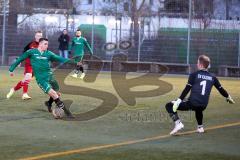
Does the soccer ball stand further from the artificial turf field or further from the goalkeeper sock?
the artificial turf field

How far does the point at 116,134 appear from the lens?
458 inches

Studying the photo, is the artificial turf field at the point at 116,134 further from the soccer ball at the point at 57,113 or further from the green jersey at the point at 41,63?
the green jersey at the point at 41,63

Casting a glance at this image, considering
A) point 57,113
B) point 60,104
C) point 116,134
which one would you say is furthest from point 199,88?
point 57,113

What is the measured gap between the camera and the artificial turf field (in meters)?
9.63

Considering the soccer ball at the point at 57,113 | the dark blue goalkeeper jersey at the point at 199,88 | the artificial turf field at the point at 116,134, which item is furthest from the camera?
the soccer ball at the point at 57,113

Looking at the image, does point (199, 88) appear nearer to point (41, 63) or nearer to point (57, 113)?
point (57, 113)

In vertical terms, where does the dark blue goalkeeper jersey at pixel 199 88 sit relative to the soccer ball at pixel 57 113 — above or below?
above

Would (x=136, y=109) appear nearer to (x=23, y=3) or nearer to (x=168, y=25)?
A: (x=168, y=25)

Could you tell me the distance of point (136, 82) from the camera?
2397 centimetres

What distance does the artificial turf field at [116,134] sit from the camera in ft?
31.6

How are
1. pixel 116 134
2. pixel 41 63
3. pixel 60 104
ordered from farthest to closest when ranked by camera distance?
pixel 41 63 → pixel 60 104 → pixel 116 134

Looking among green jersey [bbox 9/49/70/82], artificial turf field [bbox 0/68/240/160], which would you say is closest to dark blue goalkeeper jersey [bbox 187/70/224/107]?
artificial turf field [bbox 0/68/240/160]

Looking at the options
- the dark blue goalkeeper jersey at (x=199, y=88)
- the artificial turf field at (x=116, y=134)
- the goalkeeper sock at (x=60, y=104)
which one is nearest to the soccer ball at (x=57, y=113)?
the goalkeeper sock at (x=60, y=104)

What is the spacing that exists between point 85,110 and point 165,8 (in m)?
20.2
